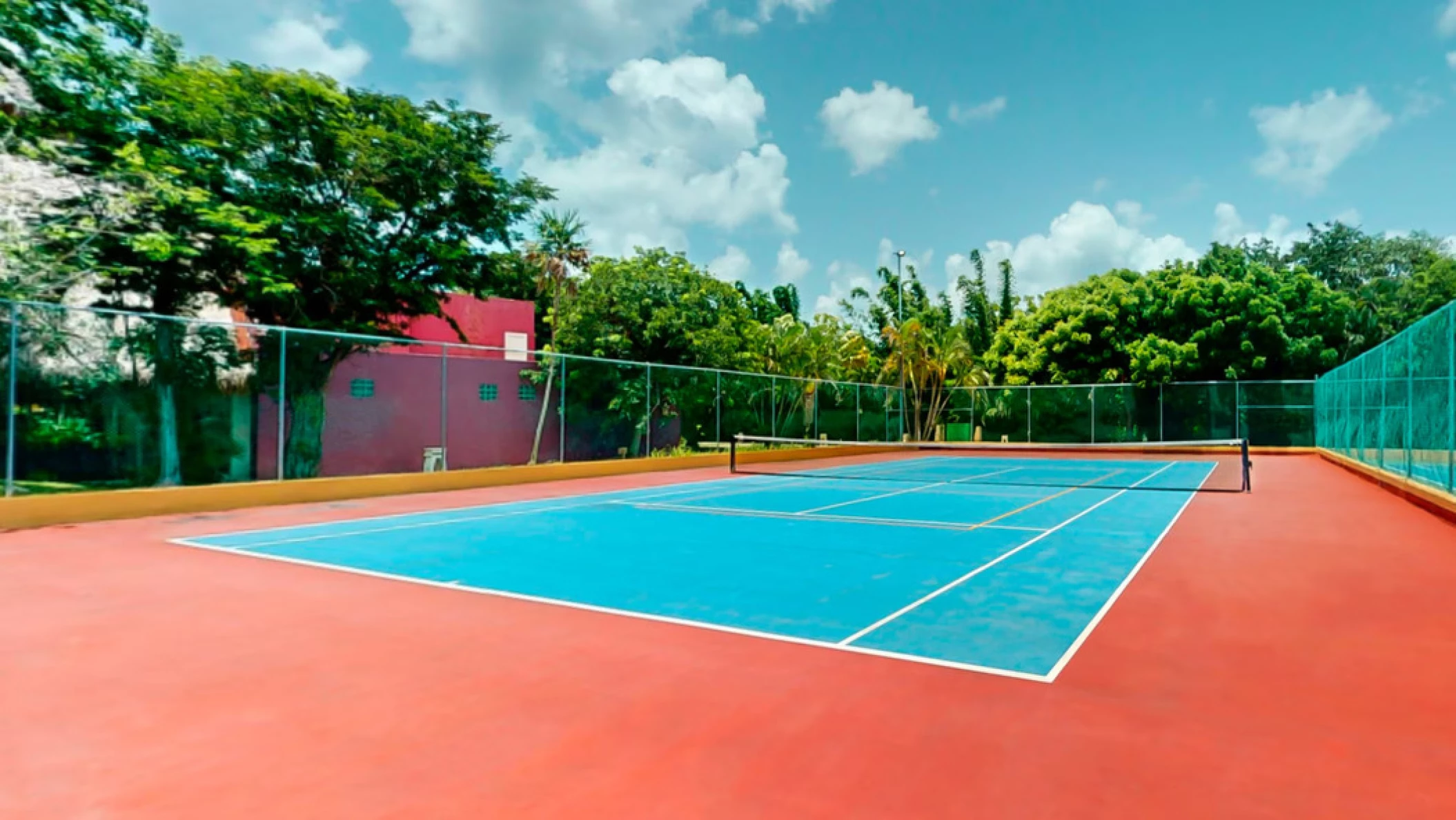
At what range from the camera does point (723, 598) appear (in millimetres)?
6367

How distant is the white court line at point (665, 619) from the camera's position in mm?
4621

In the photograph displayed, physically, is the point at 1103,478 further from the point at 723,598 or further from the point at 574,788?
the point at 574,788

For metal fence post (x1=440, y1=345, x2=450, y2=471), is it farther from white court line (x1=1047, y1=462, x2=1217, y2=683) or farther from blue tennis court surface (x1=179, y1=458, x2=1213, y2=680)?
white court line (x1=1047, y1=462, x2=1217, y2=683)

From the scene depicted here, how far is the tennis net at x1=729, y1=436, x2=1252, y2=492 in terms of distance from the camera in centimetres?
1736

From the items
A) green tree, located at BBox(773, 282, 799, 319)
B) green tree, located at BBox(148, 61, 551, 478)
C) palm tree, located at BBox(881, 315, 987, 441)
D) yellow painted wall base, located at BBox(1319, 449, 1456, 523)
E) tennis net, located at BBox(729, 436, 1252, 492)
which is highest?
green tree, located at BBox(773, 282, 799, 319)

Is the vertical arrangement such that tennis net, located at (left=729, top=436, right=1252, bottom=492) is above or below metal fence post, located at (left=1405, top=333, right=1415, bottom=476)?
below

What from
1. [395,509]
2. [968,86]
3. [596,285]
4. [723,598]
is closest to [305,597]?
[723,598]

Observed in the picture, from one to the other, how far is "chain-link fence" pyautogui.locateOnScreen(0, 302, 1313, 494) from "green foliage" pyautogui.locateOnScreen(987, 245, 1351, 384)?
13789 mm

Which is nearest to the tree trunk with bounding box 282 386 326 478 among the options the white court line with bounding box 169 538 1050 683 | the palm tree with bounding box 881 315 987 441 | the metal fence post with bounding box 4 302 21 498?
the metal fence post with bounding box 4 302 21 498

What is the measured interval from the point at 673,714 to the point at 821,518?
751 cm

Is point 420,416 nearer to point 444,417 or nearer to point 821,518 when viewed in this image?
point 444,417

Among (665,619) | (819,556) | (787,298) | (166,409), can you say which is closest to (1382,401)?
(819,556)

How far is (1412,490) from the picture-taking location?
1278 centimetres

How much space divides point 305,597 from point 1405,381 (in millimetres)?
15749
